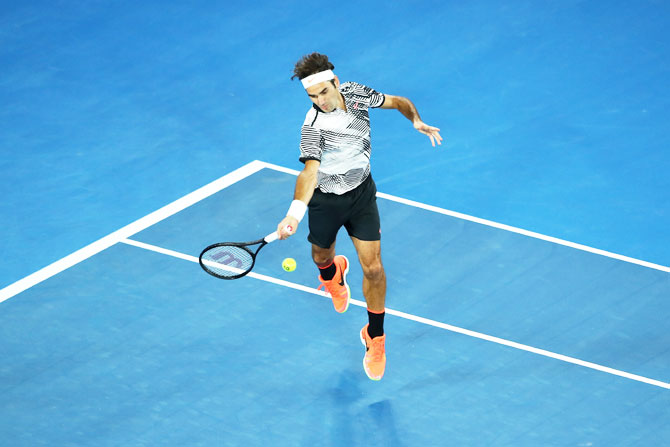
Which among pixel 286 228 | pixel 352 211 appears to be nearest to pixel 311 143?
pixel 352 211

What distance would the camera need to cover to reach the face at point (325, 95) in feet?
28.5

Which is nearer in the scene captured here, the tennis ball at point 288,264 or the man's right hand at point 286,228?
the man's right hand at point 286,228

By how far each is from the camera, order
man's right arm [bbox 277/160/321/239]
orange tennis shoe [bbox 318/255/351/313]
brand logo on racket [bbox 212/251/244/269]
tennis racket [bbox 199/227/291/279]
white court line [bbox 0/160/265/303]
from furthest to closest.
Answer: white court line [bbox 0/160/265/303] → orange tennis shoe [bbox 318/255/351/313] → brand logo on racket [bbox 212/251/244/269] → tennis racket [bbox 199/227/291/279] → man's right arm [bbox 277/160/321/239]

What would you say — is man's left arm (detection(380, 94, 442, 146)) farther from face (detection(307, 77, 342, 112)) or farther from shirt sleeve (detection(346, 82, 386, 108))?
face (detection(307, 77, 342, 112))

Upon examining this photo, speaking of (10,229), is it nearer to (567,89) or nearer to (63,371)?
(63,371)

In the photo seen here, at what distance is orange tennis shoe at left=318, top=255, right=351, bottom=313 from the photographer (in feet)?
33.3

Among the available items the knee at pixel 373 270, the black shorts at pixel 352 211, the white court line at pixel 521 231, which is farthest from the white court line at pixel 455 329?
the white court line at pixel 521 231

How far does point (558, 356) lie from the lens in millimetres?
9727

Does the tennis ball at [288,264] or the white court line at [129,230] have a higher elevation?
the white court line at [129,230]

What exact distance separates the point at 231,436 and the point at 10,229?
3.99 metres

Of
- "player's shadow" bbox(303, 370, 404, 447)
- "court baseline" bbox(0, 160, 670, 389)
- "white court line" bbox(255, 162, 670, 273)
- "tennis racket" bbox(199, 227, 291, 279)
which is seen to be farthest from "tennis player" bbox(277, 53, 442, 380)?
"white court line" bbox(255, 162, 670, 273)

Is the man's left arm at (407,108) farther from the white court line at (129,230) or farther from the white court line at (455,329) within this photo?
the white court line at (129,230)

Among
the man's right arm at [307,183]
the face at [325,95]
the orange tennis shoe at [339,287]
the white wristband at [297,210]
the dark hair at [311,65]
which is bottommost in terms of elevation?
the orange tennis shoe at [339,287]

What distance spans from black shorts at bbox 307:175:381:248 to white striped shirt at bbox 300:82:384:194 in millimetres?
61
